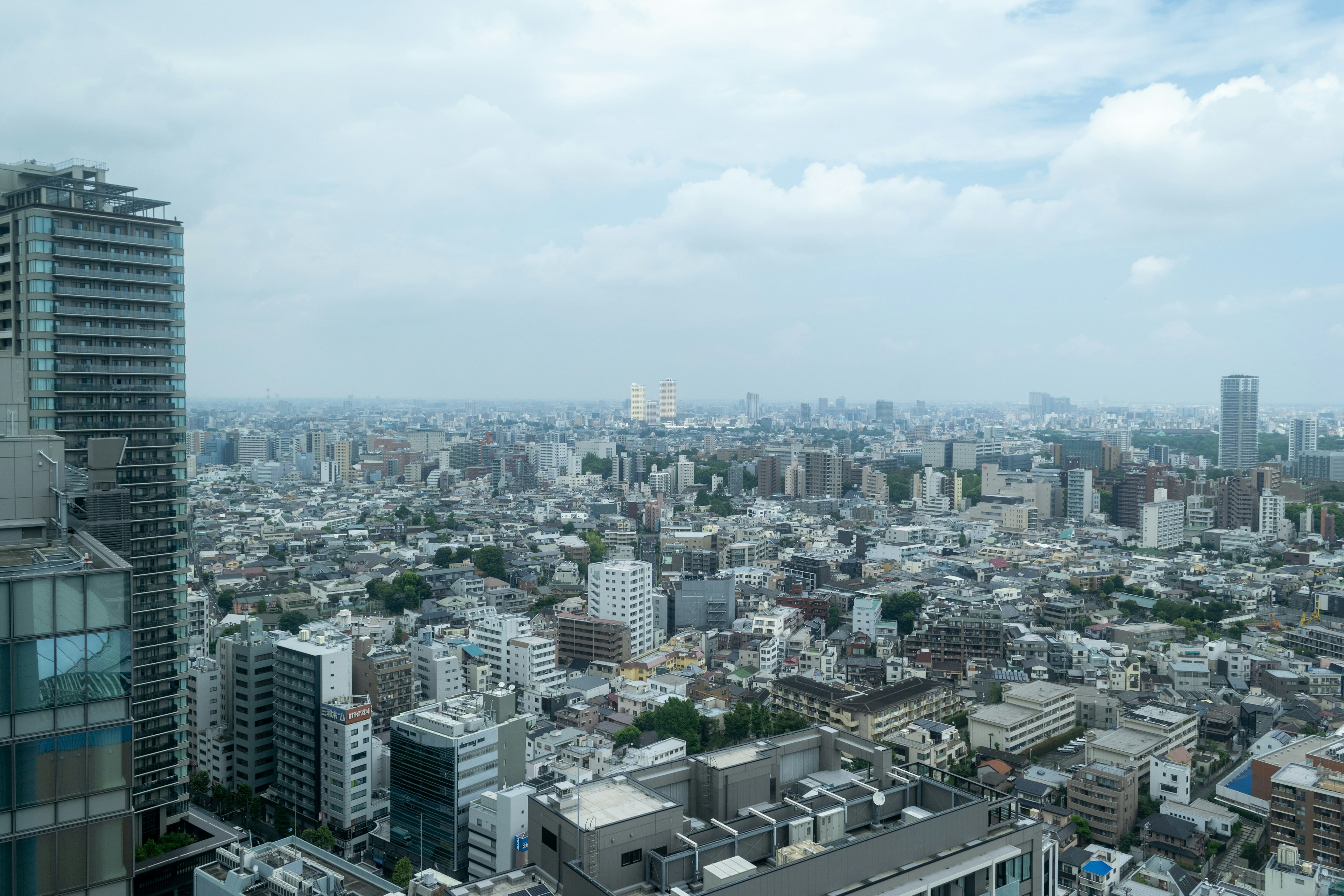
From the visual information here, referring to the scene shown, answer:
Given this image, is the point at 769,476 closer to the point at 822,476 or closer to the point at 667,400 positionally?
the point at 822,476

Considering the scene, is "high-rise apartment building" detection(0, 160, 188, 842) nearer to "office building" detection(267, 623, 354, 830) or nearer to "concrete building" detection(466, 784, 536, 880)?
"office building" detection(267, 623, 354, 830)

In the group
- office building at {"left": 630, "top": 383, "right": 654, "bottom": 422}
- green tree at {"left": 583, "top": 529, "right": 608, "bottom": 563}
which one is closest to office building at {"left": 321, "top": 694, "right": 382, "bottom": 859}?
green tree at {"left": 583, "top": 529, "right": 608, "bottom": 563}

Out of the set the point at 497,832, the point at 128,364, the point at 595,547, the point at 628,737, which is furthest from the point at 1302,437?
the point at 128,364

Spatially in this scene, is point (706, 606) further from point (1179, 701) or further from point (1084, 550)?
point (1084, 550)

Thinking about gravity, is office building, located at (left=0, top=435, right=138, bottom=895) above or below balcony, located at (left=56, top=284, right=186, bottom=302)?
below

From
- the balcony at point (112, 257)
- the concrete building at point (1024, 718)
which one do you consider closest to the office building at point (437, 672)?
the balcony at point (112, 257)
